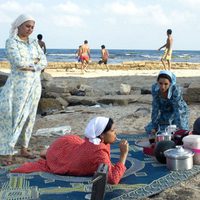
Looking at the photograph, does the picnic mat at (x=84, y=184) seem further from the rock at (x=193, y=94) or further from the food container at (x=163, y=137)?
the rock at (x=193, y=94)

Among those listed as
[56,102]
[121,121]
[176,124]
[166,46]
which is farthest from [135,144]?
[166,46]

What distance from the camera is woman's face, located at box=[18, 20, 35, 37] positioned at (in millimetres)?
4941

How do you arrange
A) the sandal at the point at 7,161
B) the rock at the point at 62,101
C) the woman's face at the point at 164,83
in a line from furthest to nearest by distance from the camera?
1. the rock at the point at 62,101
2. the woman's face at the point at 164,83
3. the sandal at the point at 7,161

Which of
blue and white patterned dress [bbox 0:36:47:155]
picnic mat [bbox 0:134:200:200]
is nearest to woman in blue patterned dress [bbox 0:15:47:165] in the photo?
blue and white patterned dress [bbox 0:36:47:155]

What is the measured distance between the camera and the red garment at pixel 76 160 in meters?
4.08

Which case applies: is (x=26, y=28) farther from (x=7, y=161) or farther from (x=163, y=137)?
(x=163, y=137)

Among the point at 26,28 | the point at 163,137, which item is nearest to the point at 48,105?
the point at 26,28

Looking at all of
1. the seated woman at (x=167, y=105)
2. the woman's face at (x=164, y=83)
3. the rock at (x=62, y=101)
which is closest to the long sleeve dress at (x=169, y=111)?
the seated woman at (x=167, y=105)

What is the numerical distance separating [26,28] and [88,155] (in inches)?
66.2

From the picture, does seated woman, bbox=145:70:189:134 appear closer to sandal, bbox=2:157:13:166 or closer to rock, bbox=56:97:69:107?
sandal, bbox=2:157:13:166

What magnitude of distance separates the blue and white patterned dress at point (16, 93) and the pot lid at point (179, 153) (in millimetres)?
1693

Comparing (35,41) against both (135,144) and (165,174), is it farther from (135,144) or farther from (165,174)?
(165,174)

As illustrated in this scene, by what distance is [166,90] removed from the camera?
5809mm

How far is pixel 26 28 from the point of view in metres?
4.97
